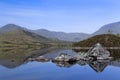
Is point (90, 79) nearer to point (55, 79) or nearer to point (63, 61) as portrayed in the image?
point (55, 79)

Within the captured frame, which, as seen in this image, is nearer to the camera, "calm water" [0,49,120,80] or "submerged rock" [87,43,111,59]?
"calm water" [0,49,120,80]

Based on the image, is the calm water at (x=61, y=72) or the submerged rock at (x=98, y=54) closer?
the calm water at (x=61, y=72)

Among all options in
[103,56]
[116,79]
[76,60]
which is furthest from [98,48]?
[116,79]

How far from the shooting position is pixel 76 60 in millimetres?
89250

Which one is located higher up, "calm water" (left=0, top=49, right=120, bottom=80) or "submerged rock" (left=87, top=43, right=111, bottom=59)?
"submerged rock" (left=87, top=43, right=111, bottom=59)

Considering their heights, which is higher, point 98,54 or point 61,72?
point 98,54

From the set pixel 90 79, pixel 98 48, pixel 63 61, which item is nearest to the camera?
pixel 90 79

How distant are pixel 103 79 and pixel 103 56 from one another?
4824 centimetres

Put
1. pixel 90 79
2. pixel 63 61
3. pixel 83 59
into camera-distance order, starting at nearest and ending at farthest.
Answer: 1. pixel 90 79
2. pixel 63 61
3. pixel 83 59

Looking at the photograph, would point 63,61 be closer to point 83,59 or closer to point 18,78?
point 83,59

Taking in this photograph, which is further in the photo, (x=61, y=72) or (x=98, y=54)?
(x=98, y=54)

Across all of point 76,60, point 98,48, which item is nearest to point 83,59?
point 76,60

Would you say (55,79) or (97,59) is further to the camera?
(97,59)

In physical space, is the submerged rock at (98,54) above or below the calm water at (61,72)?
above
